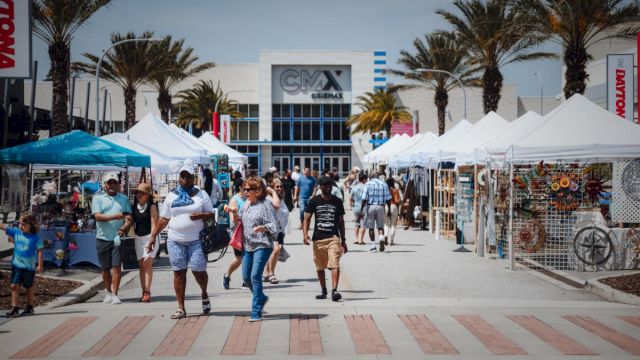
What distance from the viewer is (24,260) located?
388 inches

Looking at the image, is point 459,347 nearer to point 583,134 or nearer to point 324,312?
point 324,312

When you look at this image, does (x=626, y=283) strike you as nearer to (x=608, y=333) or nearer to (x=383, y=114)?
(x=608, y=333)

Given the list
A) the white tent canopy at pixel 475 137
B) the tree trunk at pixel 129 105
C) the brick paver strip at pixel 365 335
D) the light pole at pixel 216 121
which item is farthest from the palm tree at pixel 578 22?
the light pole at pixel 216 121

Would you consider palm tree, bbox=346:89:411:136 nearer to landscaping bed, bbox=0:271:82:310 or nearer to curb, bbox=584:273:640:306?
curb, bbox=584:273:640:306

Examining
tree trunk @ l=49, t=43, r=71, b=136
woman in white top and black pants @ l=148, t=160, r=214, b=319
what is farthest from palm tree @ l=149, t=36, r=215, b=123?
woman in white top and black pants @ l=148, t=160, r=214, b=319

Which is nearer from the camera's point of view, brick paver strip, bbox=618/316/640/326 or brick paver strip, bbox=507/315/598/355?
brick paver strip, bbox=507/315/598/355

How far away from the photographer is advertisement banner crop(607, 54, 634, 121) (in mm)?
25781

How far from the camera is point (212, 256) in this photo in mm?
18156

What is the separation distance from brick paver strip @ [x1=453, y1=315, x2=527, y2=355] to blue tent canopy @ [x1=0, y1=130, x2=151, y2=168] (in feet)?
25.6

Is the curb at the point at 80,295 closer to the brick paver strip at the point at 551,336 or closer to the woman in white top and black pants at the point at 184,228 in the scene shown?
the woman in white top and black pants at the point at 184,228

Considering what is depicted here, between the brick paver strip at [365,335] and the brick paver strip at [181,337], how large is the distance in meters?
1.71

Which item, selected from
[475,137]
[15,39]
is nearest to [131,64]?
[475,137]

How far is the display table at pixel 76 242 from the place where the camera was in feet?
47.3

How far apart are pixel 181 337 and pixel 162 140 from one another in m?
14.1
